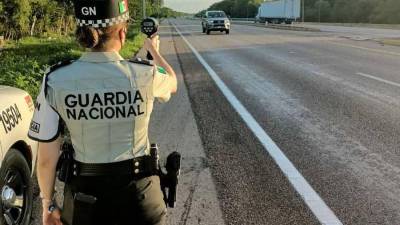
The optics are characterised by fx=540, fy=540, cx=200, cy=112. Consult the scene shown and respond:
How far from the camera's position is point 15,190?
4.04 metres

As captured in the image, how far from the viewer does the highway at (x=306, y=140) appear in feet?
16.0

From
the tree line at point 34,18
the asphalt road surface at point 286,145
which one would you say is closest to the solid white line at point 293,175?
the asphalt road surface at point 286,145

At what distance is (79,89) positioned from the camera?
2.23 metres

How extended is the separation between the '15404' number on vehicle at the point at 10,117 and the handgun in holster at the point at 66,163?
1575 millimetres

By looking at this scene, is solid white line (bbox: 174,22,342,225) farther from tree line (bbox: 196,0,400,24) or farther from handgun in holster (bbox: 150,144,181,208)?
tree line (bbox: 196,0,400,24)

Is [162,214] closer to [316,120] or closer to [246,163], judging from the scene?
[246,163]

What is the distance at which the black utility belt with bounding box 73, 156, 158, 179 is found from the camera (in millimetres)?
2293

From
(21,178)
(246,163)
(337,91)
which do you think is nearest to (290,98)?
(337,91)

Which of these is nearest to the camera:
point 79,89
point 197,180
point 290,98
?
point 79,89

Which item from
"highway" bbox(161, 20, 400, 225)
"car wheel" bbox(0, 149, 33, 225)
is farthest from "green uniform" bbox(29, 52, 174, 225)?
"highway" bbox(161, 20, 400, 225)

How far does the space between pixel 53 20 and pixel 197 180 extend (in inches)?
1622

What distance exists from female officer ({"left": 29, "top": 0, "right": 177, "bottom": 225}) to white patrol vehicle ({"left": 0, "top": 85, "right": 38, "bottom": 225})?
1554 mm

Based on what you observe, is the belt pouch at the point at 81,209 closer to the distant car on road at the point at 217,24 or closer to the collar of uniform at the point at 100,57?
the collar of uniform at the point at 100,57

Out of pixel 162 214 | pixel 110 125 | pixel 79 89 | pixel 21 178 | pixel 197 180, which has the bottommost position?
pixel 197 180
